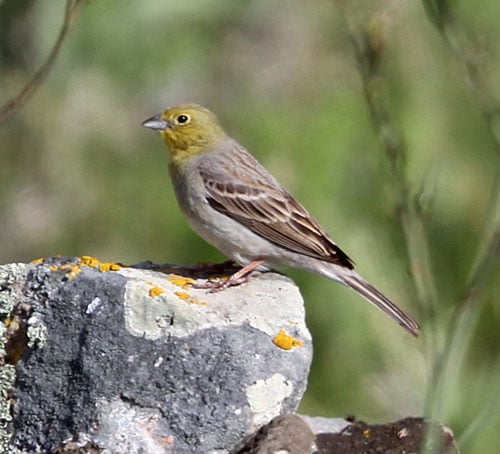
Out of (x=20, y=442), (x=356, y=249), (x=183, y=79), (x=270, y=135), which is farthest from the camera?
(x=183, y=79)

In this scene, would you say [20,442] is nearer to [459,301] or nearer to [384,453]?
[384,453]

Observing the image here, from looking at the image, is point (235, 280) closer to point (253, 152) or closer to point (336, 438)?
point (336, 438)

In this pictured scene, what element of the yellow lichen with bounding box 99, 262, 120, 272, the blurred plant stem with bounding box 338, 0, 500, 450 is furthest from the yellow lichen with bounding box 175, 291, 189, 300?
the blurred plant stem with bounding box 338, 0, 500, 450

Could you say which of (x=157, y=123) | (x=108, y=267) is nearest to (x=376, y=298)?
(x=157, y=123)

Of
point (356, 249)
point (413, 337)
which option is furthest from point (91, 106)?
point (413, 337)

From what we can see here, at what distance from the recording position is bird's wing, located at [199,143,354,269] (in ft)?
21.9

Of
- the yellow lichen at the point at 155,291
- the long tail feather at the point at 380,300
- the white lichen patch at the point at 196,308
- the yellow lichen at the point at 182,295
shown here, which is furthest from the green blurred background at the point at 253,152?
the yellow lichen at the point at 155,291

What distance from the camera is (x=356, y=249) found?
8.20 meters

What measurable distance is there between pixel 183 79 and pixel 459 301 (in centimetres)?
753

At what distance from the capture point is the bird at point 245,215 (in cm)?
657

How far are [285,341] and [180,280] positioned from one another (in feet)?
2.81

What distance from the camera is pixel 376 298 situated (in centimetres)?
666

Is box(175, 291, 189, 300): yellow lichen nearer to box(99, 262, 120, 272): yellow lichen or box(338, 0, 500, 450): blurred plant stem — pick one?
box(99, 262, 120, 272): yellow lichen

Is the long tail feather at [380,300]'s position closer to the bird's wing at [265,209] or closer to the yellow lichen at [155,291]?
the bird's wing at [265,209]
